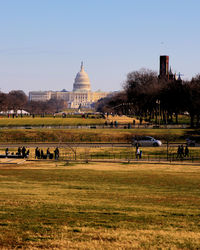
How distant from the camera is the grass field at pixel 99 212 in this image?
13.5 metres

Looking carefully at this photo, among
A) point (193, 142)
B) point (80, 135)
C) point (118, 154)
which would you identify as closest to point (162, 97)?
point (80, 135)

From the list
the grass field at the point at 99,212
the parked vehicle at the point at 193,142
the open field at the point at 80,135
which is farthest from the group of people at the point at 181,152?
the open field at the point at 80,135

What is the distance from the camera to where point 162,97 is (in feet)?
364

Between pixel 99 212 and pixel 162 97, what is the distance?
310ft

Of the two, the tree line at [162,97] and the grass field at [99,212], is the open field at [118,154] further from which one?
the tree line at [162,97]

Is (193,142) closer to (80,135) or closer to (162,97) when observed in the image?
(80,135)

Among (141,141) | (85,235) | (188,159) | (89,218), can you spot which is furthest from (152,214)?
(141,141)

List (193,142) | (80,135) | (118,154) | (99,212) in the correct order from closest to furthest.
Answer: (99,212)
(118,154)
(193,142)
(80,135)

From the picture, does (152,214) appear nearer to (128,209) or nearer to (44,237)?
(128,209)

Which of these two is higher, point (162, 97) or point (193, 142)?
point (162, 97)

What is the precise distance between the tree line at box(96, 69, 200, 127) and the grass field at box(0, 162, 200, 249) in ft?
204

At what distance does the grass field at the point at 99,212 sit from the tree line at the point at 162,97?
62.2 m

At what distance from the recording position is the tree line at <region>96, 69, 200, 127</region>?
96438 mm

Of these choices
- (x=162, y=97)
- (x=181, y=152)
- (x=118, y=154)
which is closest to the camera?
(x=181, y=152)
